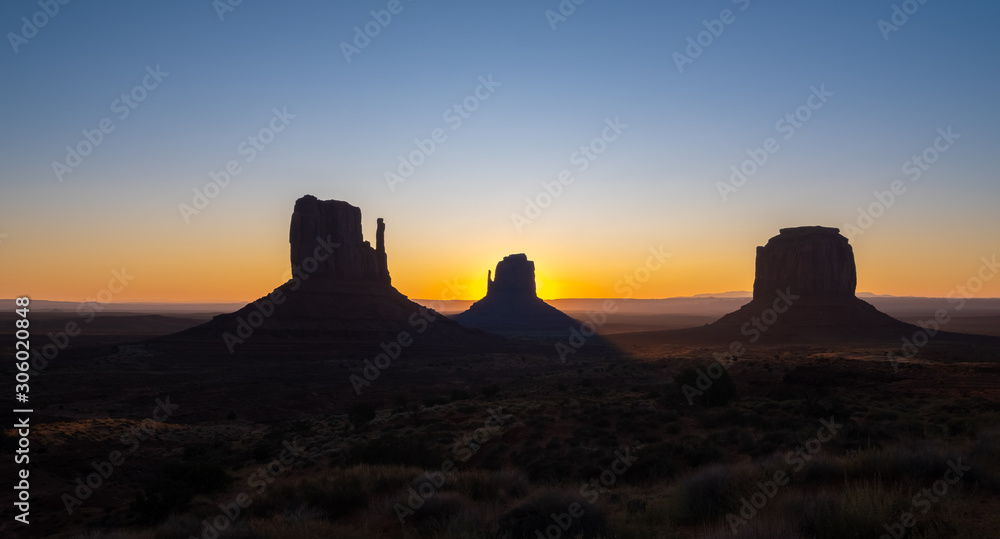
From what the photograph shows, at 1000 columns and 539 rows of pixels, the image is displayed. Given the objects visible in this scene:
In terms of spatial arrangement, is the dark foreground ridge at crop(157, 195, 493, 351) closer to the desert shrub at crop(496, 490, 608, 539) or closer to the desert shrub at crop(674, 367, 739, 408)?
the desert shrub at crop(674, 367, 739, 408)

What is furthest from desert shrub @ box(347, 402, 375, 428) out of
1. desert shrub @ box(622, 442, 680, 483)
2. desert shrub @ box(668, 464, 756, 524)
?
desert shrub @ box(668, 464, 756, 524)

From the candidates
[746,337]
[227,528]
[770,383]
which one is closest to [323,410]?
[770,383]

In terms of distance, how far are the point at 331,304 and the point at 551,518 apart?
7759cm

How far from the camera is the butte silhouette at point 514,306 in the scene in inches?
5891

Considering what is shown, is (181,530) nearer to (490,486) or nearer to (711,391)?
(490,486)

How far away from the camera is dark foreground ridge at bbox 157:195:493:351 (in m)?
72.9

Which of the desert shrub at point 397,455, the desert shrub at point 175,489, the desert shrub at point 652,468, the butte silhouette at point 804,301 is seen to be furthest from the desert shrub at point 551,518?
the butte silhouette at point 804,301

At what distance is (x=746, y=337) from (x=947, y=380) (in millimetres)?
55441

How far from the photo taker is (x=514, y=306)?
537 feet

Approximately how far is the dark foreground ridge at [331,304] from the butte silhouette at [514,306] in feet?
183

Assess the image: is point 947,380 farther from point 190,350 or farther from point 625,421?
point 190,350

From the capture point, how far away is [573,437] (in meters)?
17.1

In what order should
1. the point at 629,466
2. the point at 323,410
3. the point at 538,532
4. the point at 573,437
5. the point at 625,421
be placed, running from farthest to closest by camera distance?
the point at 323,410, the point at 625,421, the point at 573,437, the point at 629,466, the point at 538,532

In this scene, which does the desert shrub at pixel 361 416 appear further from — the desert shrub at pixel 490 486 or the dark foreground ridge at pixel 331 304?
the dark foreground ridge at pixel 331 304
